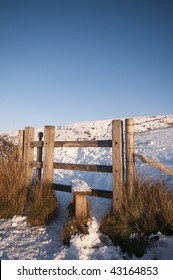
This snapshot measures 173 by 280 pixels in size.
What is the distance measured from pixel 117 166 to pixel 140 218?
115cm

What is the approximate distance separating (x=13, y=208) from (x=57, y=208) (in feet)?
3.18

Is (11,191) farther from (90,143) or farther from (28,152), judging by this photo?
(90,143)

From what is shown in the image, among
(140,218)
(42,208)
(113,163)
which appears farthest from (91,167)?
(140,218)

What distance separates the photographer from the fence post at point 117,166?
4.70 m

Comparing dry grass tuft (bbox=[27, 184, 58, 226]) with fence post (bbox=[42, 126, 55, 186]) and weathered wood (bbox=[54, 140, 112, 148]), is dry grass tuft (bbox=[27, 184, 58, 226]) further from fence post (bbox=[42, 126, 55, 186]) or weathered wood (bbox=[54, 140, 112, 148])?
weathered wood (bbox=[54, 140, 112, 148])

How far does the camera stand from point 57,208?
210 inches

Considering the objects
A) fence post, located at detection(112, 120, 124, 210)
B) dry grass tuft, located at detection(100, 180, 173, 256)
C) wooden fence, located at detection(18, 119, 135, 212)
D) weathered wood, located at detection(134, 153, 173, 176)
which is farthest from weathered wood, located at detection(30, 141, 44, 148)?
weathered wood, located at detection(134, 153, 173, 176)

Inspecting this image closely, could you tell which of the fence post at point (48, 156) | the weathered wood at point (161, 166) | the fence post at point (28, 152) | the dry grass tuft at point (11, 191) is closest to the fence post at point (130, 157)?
the weathered wood at point (161, 166)

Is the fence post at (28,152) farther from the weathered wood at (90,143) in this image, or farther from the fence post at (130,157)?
the fence post at (130,157)

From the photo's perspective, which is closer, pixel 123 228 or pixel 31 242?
pixel 123 228

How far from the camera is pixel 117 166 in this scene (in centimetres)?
480
